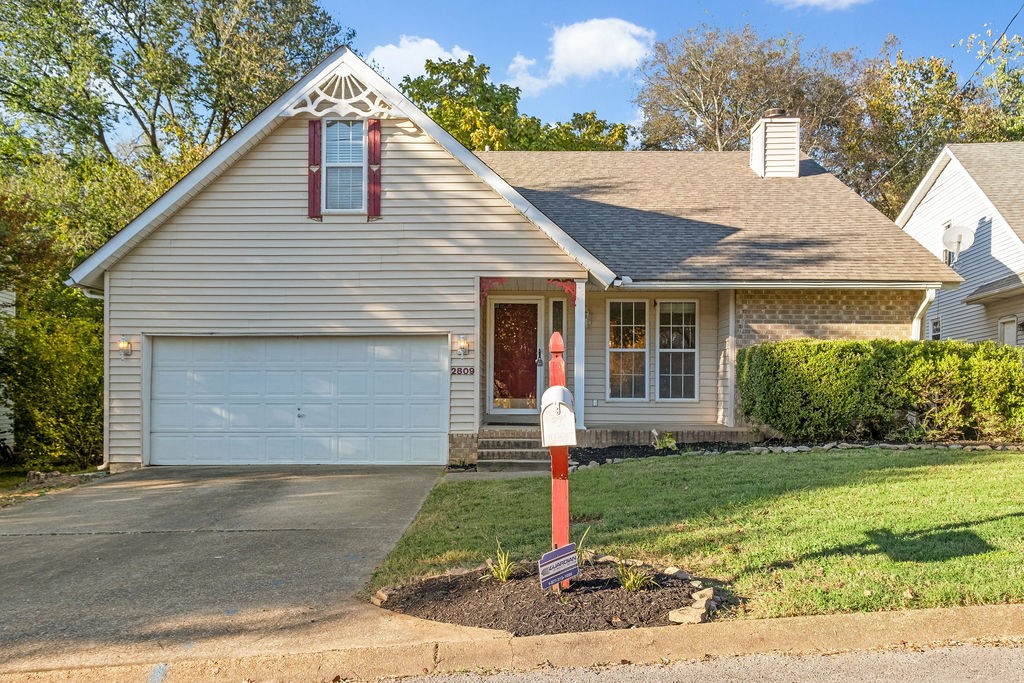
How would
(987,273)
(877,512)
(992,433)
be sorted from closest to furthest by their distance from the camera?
1. (877,512)
2. (992,433)
3. (987,273)

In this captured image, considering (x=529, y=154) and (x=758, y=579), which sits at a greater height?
(x=529, y=154)

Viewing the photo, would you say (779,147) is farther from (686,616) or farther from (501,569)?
(686,616)

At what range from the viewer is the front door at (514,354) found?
13977 mm

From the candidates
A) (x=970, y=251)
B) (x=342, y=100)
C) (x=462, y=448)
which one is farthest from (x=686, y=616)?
(x=970, y=251)

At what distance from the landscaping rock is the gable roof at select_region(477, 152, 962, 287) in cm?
900

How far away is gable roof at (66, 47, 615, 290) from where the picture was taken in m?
11.6

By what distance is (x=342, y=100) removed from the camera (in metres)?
11.8

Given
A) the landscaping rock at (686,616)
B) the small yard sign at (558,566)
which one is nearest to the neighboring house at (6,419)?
the small yard sign at (558,566)

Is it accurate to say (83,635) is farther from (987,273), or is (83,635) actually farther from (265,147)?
(987,273)

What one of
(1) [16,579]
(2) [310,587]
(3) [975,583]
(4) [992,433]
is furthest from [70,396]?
(4) [992,433]

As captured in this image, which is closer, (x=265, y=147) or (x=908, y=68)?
(x=265, y=147)

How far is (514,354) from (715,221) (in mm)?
4715

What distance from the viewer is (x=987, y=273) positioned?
17.6m

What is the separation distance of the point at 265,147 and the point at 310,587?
833 centimetres
